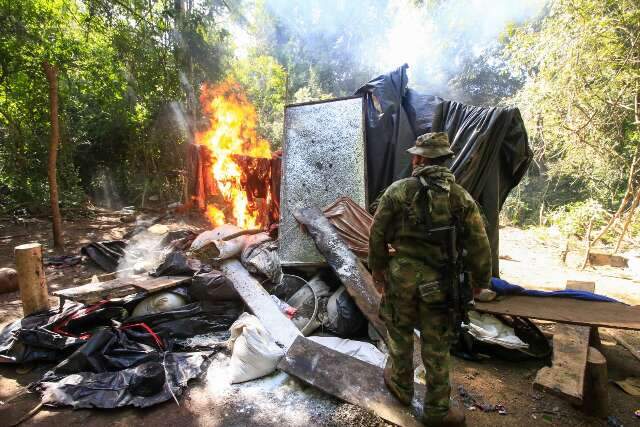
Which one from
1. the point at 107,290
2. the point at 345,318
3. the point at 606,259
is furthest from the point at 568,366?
the point at 606,259

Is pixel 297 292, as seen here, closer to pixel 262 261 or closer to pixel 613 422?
pixel 262 261

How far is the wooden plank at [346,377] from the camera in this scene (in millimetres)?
2459

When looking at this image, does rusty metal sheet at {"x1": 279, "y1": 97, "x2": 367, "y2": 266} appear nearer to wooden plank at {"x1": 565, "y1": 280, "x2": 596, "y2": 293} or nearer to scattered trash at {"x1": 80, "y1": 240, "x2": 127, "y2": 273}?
wooden plank at {"x1": 565, "y1": 280, "x2": 596, "y2": 293}

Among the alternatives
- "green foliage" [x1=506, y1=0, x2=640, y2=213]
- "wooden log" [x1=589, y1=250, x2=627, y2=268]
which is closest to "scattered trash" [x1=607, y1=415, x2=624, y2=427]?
"wooden log" [x1=589, y1=250, x2=627, y2=268]

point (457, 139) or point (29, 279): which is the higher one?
point (457, 139)

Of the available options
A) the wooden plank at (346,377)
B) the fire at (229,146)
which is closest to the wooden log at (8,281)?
the fire at (229,146)

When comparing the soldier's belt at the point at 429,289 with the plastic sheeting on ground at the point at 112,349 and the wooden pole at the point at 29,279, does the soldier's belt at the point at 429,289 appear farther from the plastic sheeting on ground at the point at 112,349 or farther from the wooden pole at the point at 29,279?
the wooden pole at the point at 29,279

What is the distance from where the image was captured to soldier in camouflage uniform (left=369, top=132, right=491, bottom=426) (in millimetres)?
2287

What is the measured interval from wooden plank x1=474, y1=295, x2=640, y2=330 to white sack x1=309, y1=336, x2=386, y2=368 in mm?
1172

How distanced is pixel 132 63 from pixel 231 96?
4538 mm

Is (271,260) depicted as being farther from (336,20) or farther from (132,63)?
(336,20)

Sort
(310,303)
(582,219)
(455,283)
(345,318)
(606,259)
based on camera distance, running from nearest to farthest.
Result: 1. (455,283)
2. (345,318)
3. (310,303)
4. (606,259)
5. (582,219)

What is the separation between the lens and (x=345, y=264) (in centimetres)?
380

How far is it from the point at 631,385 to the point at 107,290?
5.15 meters
